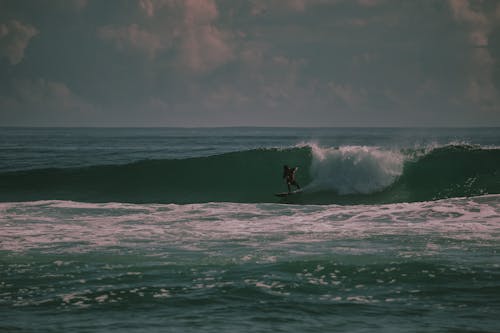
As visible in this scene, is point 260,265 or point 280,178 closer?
point 260,265

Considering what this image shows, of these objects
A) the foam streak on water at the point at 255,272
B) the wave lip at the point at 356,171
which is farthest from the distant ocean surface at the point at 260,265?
the wave lip at the point at 356,171

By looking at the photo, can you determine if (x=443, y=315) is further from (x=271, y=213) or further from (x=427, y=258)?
(x=271, y=213)

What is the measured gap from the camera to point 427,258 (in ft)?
32.4

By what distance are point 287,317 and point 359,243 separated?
4.64m

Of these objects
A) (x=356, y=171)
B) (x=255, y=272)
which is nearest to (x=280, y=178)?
(x=356, y=171)

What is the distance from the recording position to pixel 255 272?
9148 millimetres

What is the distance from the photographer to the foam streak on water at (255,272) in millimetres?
7086

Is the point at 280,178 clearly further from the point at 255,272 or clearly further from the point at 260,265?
the point at 255,272

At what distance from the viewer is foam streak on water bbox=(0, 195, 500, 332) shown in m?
7.09

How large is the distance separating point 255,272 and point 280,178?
16.3m

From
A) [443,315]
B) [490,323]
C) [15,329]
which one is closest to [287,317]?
[443,315]

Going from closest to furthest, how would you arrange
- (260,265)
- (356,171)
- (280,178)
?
(260,265) → (356,171) → (280,178)

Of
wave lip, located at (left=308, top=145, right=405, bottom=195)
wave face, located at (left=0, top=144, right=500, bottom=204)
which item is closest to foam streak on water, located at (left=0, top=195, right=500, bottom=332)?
wave face, located at (left=0, top=144, right=500, bottom=204)

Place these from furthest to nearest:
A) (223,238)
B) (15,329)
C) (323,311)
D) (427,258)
Answer: (223,238), (427,258), (323,311), (15,329)
